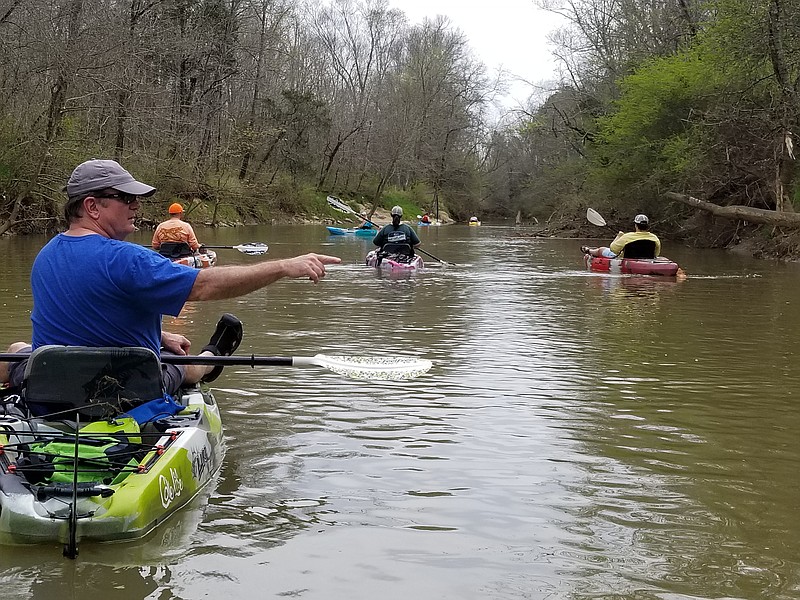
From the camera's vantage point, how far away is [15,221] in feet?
81.1

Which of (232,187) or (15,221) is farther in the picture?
(232,187)

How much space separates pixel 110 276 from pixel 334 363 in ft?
5.01

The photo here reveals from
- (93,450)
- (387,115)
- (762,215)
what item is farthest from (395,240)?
(387,115)

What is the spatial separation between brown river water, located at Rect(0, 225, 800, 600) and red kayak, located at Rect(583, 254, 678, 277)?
6283mm

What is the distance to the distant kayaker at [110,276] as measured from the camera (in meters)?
4.15

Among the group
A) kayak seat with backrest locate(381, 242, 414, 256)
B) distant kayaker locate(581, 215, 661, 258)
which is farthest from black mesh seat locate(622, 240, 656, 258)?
kayak seat with backrest locate(381, 242, 414, 256)

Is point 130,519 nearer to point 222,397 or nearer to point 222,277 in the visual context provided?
point 222,277

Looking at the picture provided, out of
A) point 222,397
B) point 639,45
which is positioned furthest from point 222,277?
point 639,45

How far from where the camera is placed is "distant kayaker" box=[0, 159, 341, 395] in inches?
163

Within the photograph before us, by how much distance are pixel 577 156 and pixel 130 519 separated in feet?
151

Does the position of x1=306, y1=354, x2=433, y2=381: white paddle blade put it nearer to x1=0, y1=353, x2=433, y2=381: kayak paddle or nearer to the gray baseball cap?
x1=0, y1=353, x2=433, y2=381: kayak paddle

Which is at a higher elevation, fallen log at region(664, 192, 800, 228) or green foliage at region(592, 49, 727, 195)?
green foliage at region(592, 49, 727, 195)

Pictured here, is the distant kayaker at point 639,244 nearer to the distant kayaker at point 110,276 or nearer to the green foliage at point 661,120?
the green foliage at point 661,120

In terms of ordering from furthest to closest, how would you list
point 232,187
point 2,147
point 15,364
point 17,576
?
point 232,187
point 2,147
point 15,364
point 17,576
